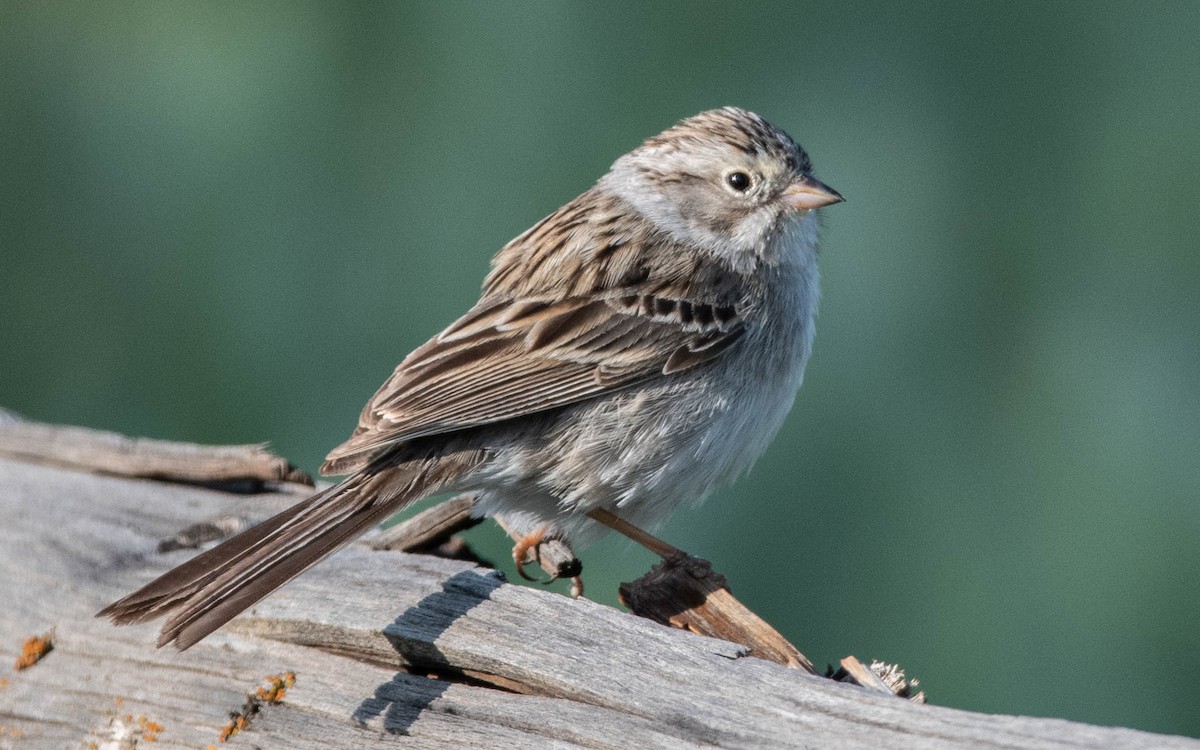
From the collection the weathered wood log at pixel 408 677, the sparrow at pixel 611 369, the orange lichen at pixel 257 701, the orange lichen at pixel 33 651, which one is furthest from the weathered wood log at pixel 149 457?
the orange lichen at pixel 257 701

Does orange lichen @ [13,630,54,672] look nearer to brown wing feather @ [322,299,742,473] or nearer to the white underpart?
brown wing feather @ [322,299,742,473]

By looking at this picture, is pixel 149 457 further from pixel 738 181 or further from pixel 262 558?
pixel 738 181

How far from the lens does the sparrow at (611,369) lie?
4.01 m

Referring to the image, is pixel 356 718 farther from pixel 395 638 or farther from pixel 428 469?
pixel 428 469

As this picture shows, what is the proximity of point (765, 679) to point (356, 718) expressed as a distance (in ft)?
3.75

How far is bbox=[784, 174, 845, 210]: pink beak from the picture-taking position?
4.70 meters

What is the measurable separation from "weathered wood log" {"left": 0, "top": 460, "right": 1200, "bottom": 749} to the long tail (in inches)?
10.0

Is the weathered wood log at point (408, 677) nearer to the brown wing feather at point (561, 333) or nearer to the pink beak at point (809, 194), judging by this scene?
the brown wing feather at point (561, 333)

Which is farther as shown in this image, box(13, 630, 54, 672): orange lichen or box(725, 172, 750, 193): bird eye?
box(725, 172, 750, 193): bird eye

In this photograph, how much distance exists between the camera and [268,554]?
3.59 meters

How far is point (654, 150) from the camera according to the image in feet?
16.9

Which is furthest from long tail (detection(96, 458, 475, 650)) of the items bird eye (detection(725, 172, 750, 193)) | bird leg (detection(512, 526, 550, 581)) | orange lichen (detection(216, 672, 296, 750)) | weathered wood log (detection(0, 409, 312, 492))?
bird eye (detection(725, 172, 750, 193))

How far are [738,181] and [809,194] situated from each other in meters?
0.30

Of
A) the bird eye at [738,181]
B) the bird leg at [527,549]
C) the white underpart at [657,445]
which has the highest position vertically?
the bird eye at [738,181]
